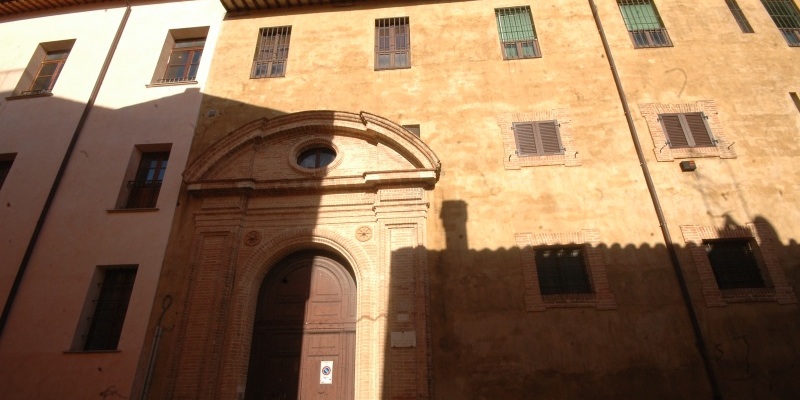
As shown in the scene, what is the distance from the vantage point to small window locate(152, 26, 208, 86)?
36.8 feet

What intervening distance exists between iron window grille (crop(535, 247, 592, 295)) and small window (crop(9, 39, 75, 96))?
12.5 metres

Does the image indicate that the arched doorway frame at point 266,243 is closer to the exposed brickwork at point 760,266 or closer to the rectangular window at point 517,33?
the rectangular window at point 517,33

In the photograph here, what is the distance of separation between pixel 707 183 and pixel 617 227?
6.74ft

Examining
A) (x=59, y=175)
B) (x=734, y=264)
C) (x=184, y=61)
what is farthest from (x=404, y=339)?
(x=184, y=61)

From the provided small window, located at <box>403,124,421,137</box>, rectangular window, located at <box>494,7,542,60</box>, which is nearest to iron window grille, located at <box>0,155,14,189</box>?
small window, located at <box>403,124,421,137</box>

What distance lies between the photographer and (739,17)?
1073 cm

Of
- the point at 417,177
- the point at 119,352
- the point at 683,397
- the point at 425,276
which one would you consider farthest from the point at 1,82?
the point at 683,397

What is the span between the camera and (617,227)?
26.7ft

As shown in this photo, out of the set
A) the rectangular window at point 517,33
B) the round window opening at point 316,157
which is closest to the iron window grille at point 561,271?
the round window opening at point 316,157

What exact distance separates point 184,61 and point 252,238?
597 cm

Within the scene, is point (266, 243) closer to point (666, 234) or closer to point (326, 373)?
point (326, 373)

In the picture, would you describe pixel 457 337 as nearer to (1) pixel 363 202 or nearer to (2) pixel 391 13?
(1) pixel 363 202

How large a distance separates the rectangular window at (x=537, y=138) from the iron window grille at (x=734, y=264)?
320 centimetres

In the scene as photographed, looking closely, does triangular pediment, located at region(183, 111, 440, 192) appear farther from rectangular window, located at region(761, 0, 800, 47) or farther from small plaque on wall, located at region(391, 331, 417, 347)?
rectangular window, located at region(761, 0, 800, 47)
